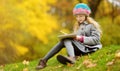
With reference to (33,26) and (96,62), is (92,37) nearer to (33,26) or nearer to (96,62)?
(96,62)

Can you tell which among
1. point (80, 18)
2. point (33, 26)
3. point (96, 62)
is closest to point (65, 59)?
point (96, 62)

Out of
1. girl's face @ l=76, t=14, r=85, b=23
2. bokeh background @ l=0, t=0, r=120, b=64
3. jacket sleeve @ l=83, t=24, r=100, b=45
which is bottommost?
bokeh background @ l=0, t=0, r=120, b=64

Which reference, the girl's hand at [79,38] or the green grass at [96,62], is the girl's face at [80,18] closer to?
the girl's hand at [79,38]

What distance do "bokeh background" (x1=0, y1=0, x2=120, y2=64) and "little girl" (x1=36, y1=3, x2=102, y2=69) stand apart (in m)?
13.2

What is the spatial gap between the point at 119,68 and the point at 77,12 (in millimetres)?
2248

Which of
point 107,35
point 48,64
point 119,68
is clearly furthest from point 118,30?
point 119,68

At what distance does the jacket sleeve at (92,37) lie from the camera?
8.39m

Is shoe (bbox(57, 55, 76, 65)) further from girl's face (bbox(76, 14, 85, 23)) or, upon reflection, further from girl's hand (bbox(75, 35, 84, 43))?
girl's face (bbox(76, 14, 85, 23))

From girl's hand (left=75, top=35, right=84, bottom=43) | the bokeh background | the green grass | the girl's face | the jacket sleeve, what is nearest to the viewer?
the green grass

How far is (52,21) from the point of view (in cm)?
2972

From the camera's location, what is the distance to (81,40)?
835 cm

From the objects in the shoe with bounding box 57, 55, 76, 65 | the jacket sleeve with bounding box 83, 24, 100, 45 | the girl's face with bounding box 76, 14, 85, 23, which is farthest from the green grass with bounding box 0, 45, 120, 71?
the girl's face with bounding box 76, 14, 85, 23

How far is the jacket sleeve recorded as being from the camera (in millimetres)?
8391

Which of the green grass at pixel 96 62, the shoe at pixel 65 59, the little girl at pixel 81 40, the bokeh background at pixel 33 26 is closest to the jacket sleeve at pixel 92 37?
the little girl at pixel 81 40
